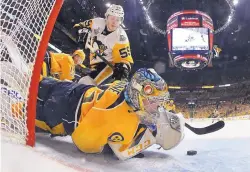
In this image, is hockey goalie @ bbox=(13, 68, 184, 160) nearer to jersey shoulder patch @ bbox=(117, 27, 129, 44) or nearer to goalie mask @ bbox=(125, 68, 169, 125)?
goalie mask @ bbox=(125, 68, 169, 125)

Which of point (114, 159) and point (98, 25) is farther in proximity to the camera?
point (98, 25)

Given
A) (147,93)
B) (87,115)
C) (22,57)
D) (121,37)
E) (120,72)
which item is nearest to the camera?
(22,57)

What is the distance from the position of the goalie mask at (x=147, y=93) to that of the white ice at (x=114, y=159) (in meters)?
0.28

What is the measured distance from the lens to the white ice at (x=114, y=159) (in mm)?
1191

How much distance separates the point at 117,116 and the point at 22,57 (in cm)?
56

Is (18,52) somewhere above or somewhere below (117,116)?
above

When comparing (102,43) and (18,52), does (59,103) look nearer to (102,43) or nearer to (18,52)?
(18,52)

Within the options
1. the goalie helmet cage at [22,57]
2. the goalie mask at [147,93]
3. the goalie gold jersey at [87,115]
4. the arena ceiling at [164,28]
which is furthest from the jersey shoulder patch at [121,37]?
the arena ceiling at [164,28]

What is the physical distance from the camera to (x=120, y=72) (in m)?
2.76

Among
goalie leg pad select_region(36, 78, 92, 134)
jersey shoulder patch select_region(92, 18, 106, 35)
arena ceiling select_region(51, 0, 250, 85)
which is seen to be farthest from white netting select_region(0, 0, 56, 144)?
arena ceiling select_region(51, 0, 250, 85)

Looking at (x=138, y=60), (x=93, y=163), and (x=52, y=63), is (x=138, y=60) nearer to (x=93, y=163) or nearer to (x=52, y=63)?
(x=52, y=63)

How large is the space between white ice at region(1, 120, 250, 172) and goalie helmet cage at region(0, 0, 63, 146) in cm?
14

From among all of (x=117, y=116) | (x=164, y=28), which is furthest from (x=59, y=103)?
(x=164, y=28)

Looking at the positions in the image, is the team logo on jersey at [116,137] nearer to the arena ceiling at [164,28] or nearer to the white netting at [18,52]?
the white netting at [18,52]
